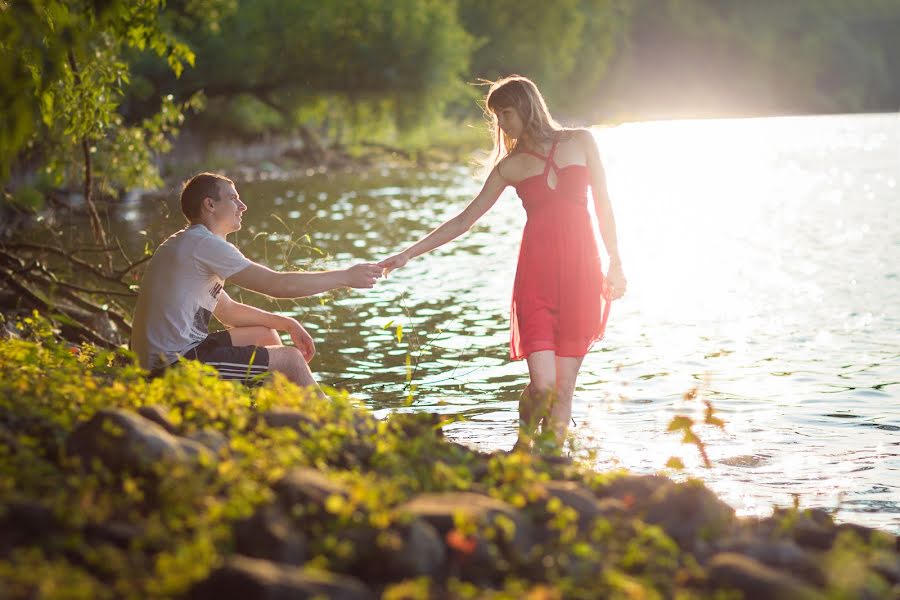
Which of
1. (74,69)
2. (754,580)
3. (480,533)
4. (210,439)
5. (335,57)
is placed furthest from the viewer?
(335,57)

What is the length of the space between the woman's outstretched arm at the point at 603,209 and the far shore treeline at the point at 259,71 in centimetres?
91

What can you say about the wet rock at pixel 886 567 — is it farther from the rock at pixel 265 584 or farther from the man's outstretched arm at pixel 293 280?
the man's outstretched arm at pixel 293 280

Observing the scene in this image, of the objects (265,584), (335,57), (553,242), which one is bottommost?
(265,584)

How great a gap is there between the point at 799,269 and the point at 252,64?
83.2 ft

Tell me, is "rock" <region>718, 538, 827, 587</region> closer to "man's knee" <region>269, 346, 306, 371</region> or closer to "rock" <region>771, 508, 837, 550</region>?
"rock" <region>771, 508, 837, 550</region>

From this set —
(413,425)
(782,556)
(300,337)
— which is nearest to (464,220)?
(300,337)

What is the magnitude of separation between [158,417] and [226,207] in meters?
2.18

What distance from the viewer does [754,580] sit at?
156 inches

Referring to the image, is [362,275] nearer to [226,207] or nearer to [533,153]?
[226,207]

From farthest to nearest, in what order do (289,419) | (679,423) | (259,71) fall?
(259,71), (679,423), (289,419)

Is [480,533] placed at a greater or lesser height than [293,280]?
lesser

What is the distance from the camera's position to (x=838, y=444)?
8250 mm

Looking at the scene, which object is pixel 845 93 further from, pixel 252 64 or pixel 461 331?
pixel 461 331

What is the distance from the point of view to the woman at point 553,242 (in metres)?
6.71
